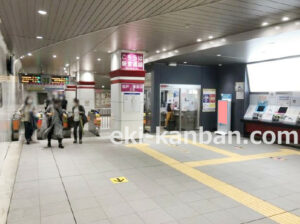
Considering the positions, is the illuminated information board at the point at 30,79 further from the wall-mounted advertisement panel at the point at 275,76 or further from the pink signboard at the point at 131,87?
the wall-mounted advertisement panel at the point at 275,76

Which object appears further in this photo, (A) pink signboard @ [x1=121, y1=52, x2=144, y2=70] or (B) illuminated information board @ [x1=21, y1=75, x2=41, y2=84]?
(B) illuminated information board @ [x1=21, y1=75, x2=41, y2=84]

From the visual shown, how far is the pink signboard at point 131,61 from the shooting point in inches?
323

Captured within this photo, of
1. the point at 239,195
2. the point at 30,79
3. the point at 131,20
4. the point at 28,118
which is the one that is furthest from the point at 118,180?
the point at 30,79

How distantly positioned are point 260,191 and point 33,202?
3.70 metres

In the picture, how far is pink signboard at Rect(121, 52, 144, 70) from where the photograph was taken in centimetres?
820

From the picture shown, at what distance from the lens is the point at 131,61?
8328 mm

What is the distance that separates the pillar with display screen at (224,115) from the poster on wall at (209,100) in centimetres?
79

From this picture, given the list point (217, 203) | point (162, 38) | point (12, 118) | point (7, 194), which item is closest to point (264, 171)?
point (217, 203)

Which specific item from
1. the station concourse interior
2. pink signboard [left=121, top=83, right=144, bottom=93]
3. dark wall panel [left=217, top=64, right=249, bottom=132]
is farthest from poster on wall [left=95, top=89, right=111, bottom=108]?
pink signboard [left=121, top=83, right=144, bottom=93]

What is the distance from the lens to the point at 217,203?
12.2 ft

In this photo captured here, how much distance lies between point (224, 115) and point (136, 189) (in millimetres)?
7243

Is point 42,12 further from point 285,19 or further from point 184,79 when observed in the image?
point 184,79

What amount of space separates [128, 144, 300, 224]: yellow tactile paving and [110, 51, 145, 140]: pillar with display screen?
2.51m

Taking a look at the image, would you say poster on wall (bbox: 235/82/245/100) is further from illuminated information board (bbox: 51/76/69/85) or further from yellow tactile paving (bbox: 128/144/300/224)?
illuminated information board (bbox: 51/76/69/85)
